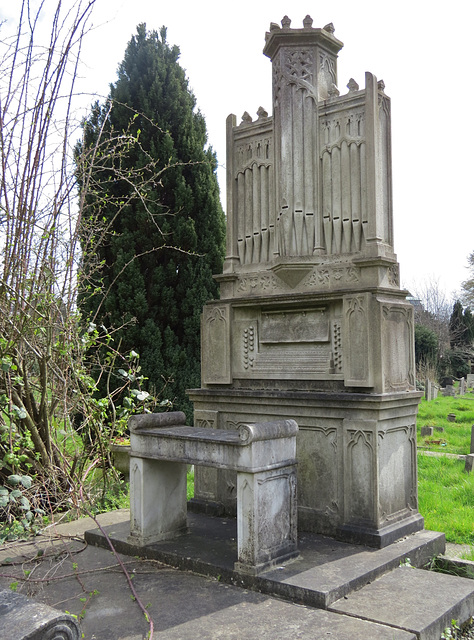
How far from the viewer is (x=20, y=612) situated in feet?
7.22

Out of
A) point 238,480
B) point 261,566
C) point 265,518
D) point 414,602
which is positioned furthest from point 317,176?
point 414,602

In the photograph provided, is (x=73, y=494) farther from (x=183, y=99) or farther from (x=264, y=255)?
(x=183, y=99)

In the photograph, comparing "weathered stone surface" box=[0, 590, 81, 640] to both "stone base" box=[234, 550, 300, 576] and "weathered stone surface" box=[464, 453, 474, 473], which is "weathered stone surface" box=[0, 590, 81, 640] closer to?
"stone base" box=[234, 550, 300, 576]

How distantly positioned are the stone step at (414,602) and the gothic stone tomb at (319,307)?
19.9 inches

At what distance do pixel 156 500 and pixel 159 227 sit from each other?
515 centimetres

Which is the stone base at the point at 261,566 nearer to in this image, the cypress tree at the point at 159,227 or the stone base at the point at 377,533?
the stone base at the point at 377,533

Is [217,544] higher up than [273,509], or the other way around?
[273,509]

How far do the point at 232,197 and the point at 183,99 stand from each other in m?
4.17

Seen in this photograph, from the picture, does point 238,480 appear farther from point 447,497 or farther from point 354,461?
point 447,497

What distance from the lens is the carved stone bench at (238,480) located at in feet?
11.7

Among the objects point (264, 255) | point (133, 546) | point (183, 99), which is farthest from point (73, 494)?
point (183, 99)

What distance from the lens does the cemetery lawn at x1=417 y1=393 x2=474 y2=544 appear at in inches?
198

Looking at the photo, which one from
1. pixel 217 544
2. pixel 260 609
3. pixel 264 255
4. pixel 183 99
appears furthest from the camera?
pixel 183 99

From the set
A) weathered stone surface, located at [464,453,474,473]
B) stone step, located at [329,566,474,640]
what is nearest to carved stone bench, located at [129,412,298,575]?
stone step, located at [329,566,474,640]
